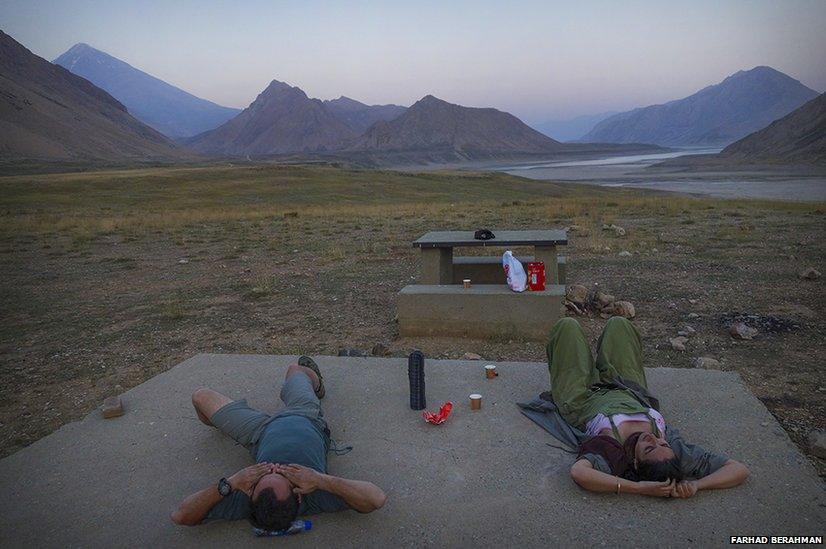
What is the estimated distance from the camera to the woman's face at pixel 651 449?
3.51 metres

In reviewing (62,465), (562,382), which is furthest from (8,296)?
(562,382)

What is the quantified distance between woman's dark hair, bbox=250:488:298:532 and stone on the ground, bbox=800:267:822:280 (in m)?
9.72

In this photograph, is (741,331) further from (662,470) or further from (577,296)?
(662,470)

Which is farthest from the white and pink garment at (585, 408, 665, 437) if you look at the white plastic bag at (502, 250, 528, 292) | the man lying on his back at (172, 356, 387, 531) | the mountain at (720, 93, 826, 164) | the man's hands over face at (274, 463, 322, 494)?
the mountain at (720, 93, 826, 164)

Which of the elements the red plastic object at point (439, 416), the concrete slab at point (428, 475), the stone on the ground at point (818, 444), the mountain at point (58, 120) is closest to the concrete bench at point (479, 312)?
the concrete slab at point (428, 475)

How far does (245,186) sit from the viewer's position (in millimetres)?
40594

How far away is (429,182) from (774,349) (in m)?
40.8

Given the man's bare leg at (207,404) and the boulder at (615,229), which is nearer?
the man's bare leg at (207,404)

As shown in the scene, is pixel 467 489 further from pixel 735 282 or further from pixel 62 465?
pixel 735 282

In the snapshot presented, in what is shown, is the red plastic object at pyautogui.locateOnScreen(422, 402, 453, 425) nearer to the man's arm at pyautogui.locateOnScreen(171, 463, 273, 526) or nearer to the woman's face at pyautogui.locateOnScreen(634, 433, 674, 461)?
the woman's face at pyautogui.locateOnScreen(634, 433, 674, 461)

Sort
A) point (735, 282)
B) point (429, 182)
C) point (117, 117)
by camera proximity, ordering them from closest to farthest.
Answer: point (735, 282), point (429, 182), point (117, 117)

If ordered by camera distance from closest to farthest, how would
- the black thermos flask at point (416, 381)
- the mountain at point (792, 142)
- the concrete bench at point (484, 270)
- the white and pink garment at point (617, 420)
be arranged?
the white and pink garment at point (617, 420)
the black thermos flask at point (416, 381)
the concrete bench at point (484, 270)
the mountain at point (792, 142)

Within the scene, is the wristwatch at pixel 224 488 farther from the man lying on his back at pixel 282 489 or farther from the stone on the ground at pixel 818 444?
the stone on the ground at pixel 818 444

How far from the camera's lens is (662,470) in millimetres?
3480
